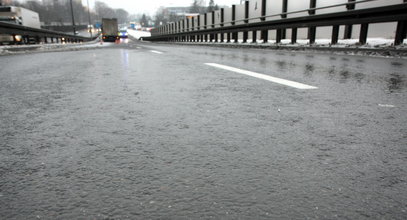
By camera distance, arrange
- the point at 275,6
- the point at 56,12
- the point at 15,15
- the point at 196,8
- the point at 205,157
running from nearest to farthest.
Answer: the point at 205,157, the point at 275,6, the point at 15,15, the point at 196,8, the point at 56,12

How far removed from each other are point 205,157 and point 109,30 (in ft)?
171

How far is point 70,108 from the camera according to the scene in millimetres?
2240

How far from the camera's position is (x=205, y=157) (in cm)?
126

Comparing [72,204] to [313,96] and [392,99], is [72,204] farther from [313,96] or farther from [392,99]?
[392,99]

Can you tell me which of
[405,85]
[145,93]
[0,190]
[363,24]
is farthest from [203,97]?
[363,24]

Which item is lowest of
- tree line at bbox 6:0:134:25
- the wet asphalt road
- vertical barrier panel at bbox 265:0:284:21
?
the wet asphalt road

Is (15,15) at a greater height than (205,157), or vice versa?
(15,15)

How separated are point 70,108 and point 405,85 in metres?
3.03

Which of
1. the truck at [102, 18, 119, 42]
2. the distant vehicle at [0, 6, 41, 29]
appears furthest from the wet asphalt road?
the truck at [102, 18, 119, 42]

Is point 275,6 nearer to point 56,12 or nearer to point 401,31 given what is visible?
point 401,31

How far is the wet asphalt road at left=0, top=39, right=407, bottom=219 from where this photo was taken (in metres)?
0.90

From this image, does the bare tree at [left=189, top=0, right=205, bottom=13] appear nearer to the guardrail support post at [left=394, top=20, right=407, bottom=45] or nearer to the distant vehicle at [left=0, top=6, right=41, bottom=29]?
the distant vehicle at [left=0, top=6, right=41, bottom=29]

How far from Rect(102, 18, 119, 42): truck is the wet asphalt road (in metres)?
49.8

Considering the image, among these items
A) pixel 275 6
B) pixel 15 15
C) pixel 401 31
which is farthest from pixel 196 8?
pixel 401 31
